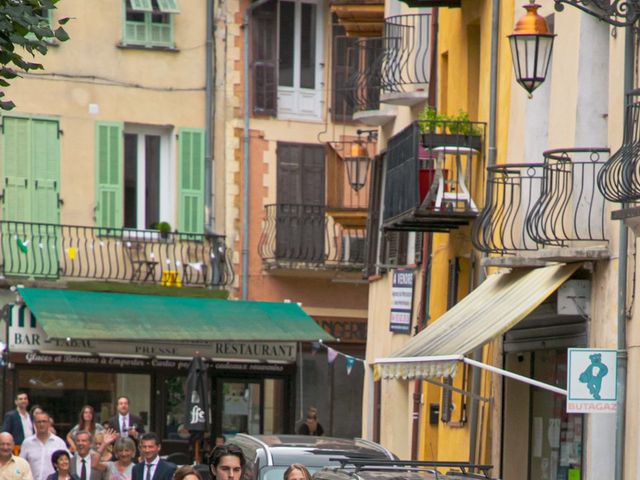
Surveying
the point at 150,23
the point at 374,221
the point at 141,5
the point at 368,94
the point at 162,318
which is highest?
the point at 141,5

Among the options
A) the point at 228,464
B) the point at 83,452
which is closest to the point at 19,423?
the point at 83,452

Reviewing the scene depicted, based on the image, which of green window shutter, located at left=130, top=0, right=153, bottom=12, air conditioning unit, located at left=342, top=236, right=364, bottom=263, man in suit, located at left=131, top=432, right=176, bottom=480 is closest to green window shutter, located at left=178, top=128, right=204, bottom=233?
green window shutter, located at left=130, top=0, right=153, bottom=12

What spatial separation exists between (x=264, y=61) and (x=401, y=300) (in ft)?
35.4

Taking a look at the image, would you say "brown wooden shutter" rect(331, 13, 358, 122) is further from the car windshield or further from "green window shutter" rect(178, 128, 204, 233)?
the car windshield

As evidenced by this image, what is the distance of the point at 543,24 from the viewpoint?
1925cm

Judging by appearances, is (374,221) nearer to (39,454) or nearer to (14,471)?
(39,454)

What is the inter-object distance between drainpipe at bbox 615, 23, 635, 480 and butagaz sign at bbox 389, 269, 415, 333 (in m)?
9.48

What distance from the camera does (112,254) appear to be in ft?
120

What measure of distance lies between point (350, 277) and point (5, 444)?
661 inches

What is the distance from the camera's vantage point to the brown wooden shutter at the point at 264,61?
125 ft

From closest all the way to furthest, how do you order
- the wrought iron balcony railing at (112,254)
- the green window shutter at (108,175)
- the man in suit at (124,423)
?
the man in suit at (124,423)
the wrought iron balcony railing at (112,254)
the green window shutter at (108,175)

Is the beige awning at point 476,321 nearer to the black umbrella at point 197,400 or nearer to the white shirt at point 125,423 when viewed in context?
the white shirt at point 125,423

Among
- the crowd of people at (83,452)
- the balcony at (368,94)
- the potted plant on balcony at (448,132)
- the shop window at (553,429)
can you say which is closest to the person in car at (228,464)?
the crowd of people at (83,452)

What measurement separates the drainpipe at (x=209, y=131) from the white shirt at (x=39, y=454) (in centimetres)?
1303
